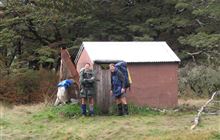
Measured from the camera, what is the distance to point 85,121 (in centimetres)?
1414

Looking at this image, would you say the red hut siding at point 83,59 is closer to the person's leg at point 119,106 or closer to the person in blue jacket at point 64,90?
the person in blue jacket at point 64,90

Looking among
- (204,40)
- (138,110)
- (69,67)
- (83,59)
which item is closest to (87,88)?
(138,110)

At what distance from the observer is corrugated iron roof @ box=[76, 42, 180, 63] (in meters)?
16.7

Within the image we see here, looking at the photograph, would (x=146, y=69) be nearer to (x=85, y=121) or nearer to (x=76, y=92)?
(x=76, y=92)

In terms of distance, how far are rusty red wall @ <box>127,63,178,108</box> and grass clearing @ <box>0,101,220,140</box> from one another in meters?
0.59

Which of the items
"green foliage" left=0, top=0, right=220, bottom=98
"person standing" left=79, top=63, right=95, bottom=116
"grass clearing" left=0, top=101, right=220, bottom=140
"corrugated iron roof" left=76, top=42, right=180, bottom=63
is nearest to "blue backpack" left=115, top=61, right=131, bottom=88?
"corrugated iron roof" left=76, top=42, right=180, bottom=63

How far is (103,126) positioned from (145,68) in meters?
4.30

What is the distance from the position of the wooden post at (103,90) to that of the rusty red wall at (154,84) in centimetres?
109

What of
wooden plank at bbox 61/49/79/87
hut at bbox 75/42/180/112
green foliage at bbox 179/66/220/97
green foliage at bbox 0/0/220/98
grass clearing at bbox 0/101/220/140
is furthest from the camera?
green foliage at bbox 0/0/220/98

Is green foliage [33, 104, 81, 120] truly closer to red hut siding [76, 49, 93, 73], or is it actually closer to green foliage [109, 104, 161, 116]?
green foliage [109, 104, 161, 116]

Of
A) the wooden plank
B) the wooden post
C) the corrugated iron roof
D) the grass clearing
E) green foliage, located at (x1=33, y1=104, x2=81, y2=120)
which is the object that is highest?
the corrugated iron roof

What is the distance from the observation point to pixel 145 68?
16.8m

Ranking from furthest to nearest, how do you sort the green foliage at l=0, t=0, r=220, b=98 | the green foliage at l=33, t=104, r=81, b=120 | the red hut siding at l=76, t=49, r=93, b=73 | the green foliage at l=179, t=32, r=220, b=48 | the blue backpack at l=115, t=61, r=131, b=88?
the green foliage at l=0, t=0, r=220, b=98 < the green foliage at l=179, t=32, r=220, b=48 < the red hut siding at l=76, t=49, r=93, b=73 < the blue backpack at l=115, t=61, r=131, b=88 < the green foliage at l=33, t=104, r=81, b=120

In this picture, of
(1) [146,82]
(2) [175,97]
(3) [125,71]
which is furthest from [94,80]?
(2) [175,97]
